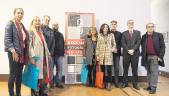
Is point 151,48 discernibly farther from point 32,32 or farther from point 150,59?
point 32,32

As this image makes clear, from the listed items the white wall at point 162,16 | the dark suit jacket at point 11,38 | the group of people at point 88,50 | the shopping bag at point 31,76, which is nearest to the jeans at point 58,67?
the group of people at point 88,50

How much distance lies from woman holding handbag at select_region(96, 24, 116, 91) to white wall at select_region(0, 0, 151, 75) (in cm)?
100

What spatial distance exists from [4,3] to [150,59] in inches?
151

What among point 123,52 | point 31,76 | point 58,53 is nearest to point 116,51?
point 123,52

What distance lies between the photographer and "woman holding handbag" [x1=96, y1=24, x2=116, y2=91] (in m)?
6.11

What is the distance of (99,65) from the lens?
6.21 m

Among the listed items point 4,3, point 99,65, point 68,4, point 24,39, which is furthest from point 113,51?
point 4,3

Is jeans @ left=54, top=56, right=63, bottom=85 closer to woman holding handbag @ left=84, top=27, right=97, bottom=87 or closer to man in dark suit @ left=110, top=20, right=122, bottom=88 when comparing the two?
woman holding handbag @ left=84, top=27, right=97, bottom=87

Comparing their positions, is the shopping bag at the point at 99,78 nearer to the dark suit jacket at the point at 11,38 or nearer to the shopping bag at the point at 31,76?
the shopping bag at the point at 31,76

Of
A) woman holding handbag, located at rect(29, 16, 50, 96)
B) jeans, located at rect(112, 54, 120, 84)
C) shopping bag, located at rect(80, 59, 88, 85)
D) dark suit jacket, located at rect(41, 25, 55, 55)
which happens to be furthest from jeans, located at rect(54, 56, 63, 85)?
woman holding handbag, located at rect(29, 16, 50, 96)

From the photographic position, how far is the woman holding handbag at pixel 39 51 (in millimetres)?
4766

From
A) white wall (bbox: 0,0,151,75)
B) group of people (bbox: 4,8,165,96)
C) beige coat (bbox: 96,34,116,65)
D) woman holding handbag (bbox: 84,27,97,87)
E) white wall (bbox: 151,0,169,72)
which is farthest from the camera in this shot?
white wall (bbox: 151,0,169,72)

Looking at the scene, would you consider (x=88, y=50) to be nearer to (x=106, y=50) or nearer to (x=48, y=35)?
(x=106, y=50)

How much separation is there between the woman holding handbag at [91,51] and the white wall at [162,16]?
3179 mm
